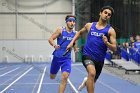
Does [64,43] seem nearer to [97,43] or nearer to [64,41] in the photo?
[64,41]

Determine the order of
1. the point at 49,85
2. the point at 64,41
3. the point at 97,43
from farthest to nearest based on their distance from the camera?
the point at 49,85 < the point at 64,41 < the point at 97,43

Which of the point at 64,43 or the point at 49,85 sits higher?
the point at 64,43

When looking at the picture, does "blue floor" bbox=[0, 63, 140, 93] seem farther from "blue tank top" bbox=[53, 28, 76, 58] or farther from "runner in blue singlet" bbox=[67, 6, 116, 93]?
"runner in blue singlet" bbox=[67, 6, 116, 93]

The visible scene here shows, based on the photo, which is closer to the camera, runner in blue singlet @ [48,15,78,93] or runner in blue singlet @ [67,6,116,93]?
runner in blue singlet @ [67,6,116,93]

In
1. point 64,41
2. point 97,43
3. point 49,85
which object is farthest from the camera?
point 49,85

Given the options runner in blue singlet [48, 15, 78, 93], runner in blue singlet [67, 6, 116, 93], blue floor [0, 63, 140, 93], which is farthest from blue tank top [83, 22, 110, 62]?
blue floor [0, 63, 140, 93]

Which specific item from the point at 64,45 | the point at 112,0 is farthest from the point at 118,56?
the point at 64,45

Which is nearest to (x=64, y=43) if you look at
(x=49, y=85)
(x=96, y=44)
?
(x=96, y=44)

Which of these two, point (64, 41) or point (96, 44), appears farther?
point (64, 41)

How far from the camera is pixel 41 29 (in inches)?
1642

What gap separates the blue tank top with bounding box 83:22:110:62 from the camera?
8.66m

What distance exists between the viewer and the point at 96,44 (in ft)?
28.5

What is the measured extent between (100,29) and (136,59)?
14992 mm

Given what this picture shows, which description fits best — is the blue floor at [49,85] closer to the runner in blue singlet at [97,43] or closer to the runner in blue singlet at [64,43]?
the runner in blue singlet at [64,43]
